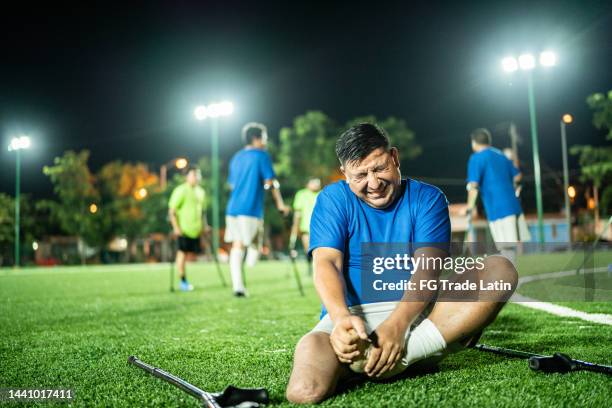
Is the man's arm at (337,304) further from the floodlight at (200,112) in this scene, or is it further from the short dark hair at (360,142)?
the floodlight at (200,112)

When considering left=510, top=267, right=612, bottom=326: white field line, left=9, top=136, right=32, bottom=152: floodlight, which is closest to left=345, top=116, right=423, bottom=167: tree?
left=9, top=136, right=32, bottom=152: floodlight

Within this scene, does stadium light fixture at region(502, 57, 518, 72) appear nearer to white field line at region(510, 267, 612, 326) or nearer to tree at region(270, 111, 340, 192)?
white field line at region(510, 267, 612, 326)

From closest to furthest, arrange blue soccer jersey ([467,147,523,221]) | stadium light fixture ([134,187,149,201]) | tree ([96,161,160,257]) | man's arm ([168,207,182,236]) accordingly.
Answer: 1. blue soccer jersey ([467,147,523,221])
2. man's arm ([168,207,182,236])
3. tree ([96,161,160,257])
4. stadium light fixture ([134,187,149,201])

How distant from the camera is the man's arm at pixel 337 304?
8.65 ft

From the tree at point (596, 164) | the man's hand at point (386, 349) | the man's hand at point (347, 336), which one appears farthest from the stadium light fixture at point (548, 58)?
the man's hand at point (347, 336)

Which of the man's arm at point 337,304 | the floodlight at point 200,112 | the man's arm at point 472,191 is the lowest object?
the man's arm at point 337,304

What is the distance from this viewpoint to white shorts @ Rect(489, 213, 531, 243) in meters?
9.36

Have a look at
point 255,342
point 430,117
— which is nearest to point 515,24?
point 255,342

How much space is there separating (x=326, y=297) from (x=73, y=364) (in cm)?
194

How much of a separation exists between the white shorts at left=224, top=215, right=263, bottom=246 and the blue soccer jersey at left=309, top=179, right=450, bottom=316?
6.20 m

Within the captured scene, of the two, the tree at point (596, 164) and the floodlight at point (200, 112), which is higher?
the floodlight at point (200, 112)

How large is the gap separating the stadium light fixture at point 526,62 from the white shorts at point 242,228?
60.4ft

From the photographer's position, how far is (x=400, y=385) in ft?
9.78

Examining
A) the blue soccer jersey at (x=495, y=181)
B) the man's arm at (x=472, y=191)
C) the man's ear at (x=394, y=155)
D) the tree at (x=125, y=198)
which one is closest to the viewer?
the man's ear at (x=394, y=155)
